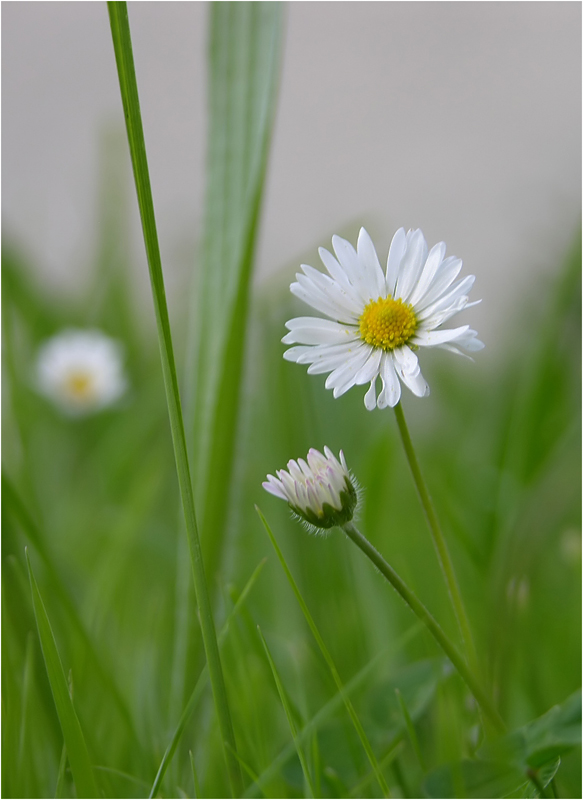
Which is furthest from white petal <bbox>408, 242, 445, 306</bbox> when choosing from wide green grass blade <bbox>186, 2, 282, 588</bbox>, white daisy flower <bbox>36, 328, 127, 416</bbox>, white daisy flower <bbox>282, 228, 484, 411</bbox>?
white daisy flower <bbox>36, 328, 127, 416</bbox>

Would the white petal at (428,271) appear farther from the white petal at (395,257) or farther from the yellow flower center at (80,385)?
the yellow flower center at (80,385)

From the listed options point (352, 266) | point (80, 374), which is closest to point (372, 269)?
point (352, 266)

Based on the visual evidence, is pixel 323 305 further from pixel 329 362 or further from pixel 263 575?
pixel 263 575

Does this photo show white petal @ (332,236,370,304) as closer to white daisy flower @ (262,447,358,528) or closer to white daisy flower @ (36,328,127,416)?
white daisy flower @ (262,447,358,528)

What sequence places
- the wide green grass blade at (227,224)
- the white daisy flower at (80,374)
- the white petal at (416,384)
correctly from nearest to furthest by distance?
the white petal at (416,384) → the wide green grass blade at (227,224) → the white daisy flower at (80,374)

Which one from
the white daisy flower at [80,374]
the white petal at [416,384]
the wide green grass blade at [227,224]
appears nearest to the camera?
the white petal at [416,384]

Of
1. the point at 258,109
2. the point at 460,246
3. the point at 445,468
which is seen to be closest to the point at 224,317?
the point at 258,109

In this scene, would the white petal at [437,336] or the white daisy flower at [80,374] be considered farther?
the white daisy flower at [80,374]

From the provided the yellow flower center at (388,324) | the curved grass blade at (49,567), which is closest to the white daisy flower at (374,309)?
the yellow flower center at (388,324)
